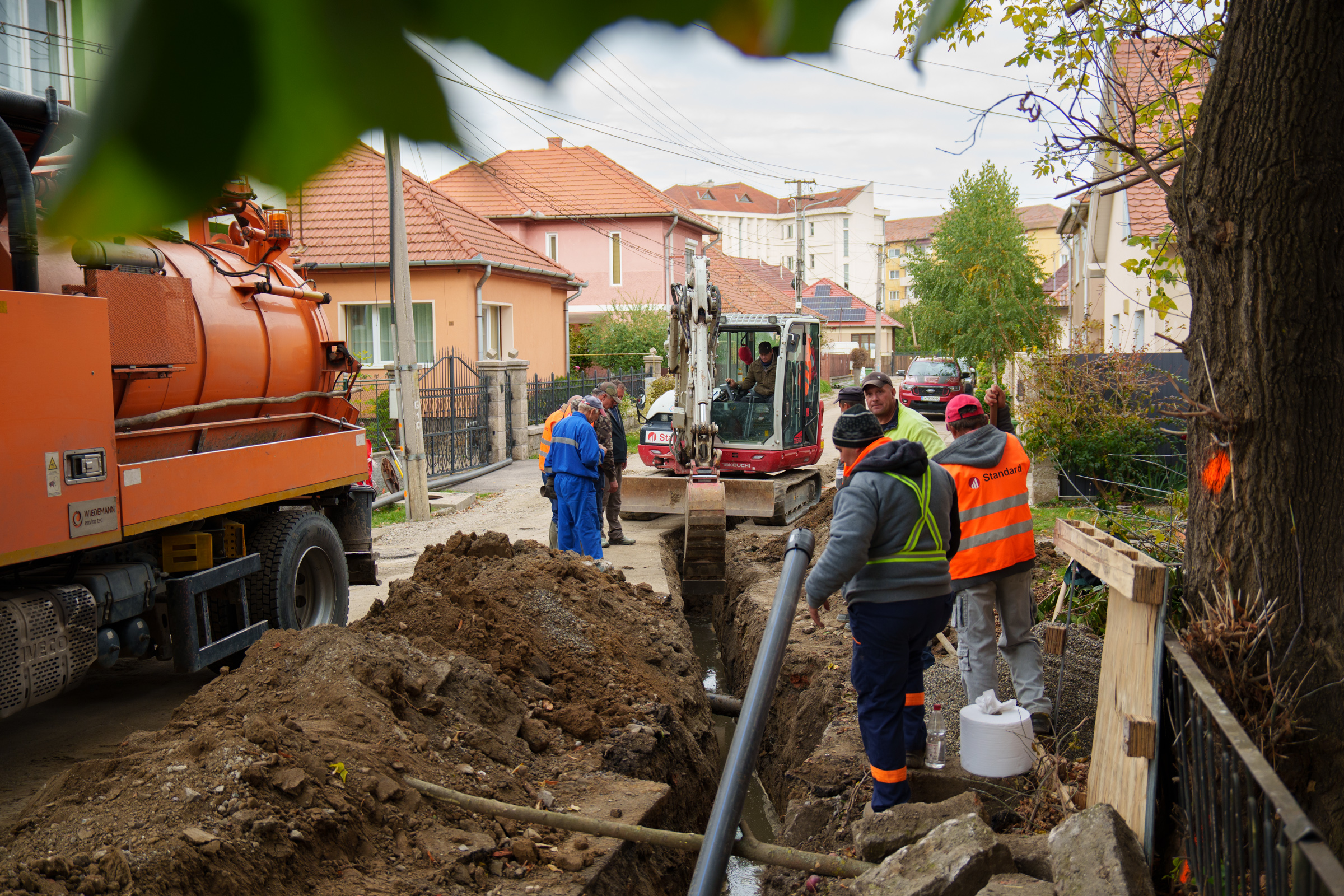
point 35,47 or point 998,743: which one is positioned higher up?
point 35,47

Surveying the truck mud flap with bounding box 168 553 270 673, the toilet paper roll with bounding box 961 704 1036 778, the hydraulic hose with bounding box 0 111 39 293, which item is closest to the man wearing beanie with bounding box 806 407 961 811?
the toilet paper roll with bounding box 961 704 1036 778

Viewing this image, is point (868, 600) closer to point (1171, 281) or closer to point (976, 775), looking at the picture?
point (976, 775)

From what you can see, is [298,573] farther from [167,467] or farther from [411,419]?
[411,419]

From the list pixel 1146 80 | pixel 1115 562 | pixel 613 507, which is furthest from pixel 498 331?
pixel 1115 562

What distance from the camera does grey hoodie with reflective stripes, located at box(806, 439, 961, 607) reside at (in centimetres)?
464

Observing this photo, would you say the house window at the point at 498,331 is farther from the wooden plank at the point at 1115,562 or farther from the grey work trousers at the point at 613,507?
the wooden plank at the point at 1115,562

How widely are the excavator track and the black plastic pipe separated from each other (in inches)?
277

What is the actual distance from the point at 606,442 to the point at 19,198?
10848mm

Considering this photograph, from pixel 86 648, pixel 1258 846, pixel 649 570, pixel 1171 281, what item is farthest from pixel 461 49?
pixel 649 570

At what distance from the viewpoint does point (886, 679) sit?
15.4 ft

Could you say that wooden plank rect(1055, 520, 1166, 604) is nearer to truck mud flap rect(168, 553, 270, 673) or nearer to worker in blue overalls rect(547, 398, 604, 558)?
truck mud flap rect(168, 553, 270, 673)

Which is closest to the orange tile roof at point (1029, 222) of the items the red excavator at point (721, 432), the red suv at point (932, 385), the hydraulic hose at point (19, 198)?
the red suv at point (932, 385)

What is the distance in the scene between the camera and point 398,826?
14.6ft

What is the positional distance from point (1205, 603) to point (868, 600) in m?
1.38
